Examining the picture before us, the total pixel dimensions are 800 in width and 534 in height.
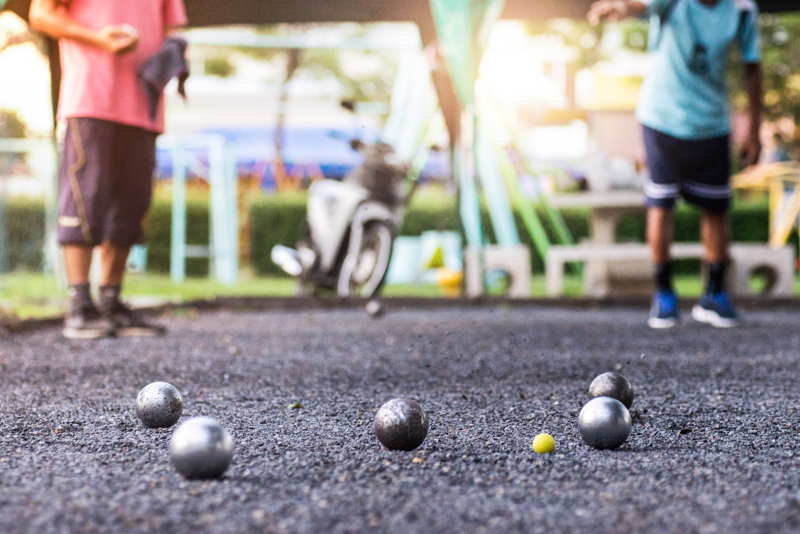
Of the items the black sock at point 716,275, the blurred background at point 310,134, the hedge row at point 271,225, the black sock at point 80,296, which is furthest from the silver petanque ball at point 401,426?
the hedge row at point 271,225

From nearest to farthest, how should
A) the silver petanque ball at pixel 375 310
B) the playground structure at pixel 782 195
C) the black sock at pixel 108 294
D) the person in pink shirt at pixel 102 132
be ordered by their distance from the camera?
the person in pink shirt at pixel 102 132
the black sock at pixel 108 294
the silver petanque ball at pixel 375 310
the playground structure at pixel 782 195

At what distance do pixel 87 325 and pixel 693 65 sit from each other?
3.39m

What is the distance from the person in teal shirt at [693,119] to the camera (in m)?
5.86

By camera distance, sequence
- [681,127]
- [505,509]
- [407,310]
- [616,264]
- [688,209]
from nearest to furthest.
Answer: [505,509] < [681,127] < [407,310] < [616,264] < [688,209]

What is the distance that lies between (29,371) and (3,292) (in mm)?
5988

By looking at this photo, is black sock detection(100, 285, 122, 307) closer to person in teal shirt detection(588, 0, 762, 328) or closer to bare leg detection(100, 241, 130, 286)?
bare leg detection(100, 241, 130, 286)

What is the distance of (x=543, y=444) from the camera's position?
8.22 feet

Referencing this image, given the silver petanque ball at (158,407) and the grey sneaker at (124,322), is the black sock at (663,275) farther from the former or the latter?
the silver petanque ball at (158,407)

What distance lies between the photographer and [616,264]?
9.62 metres

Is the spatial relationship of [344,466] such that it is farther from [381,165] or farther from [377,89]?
[377,89]

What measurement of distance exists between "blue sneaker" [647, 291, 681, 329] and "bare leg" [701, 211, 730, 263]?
1.00 feet

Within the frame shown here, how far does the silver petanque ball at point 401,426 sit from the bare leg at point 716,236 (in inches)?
154

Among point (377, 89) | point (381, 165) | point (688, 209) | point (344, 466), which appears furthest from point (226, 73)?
point (344, 466)

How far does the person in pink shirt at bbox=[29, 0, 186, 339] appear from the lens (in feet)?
16.9
